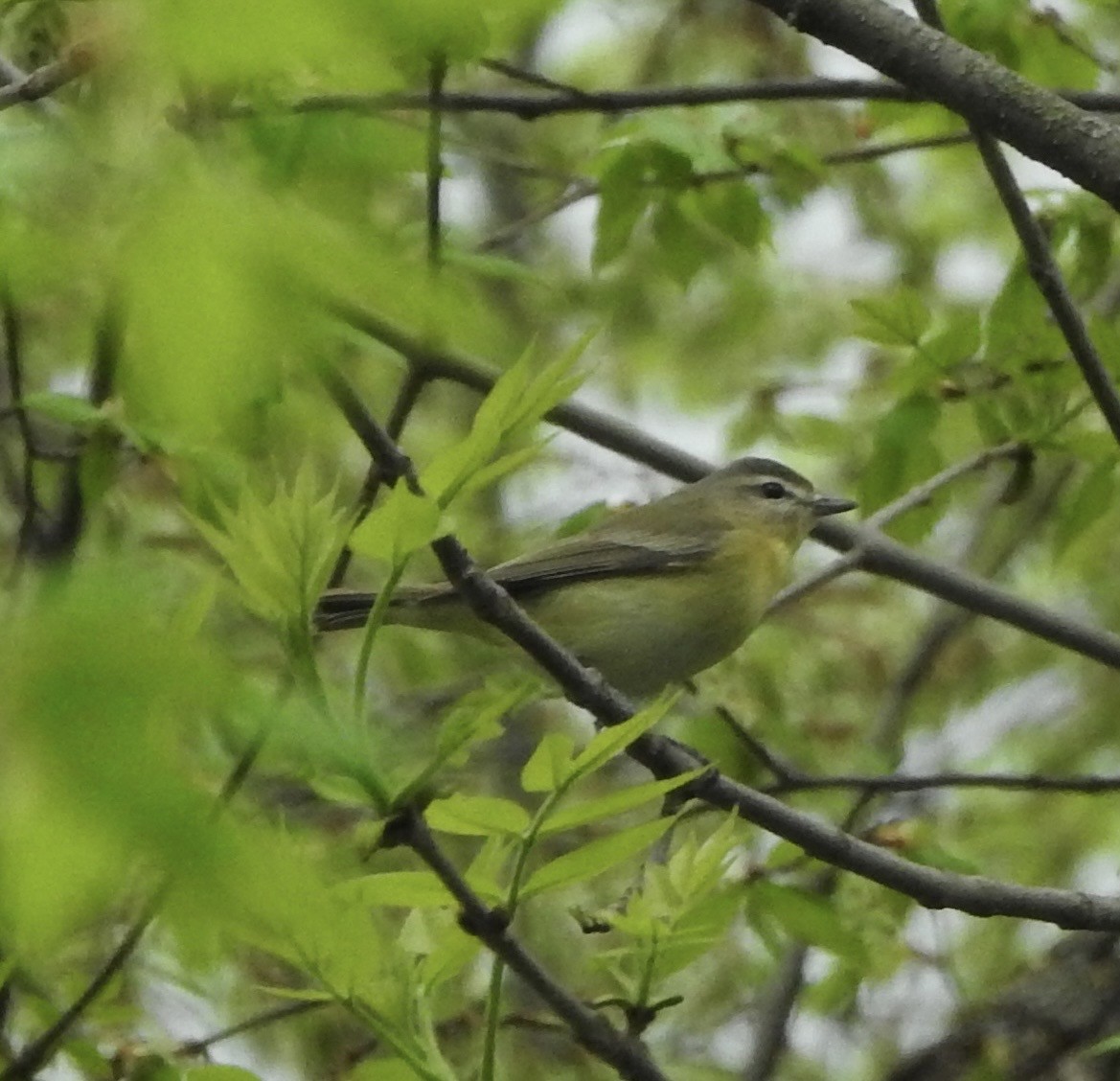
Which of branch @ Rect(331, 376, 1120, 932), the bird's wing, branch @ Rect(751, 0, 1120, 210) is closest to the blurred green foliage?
branch @ Rect(331, 376, 1120, 932)

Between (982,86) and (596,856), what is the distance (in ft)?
5.33

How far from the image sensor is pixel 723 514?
5637 mm

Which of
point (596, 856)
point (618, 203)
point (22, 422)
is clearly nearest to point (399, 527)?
point (596, 856)

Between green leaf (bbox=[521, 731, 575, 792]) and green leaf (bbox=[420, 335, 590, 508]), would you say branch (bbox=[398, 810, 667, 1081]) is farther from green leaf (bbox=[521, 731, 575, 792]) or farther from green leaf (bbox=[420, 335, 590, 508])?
green leaf (bbox=[420, 335, 590, 508])

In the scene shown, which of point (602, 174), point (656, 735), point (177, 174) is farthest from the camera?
point (602, 174)

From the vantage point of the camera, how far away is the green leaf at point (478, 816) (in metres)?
1.90

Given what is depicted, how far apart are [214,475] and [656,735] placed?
112 cm

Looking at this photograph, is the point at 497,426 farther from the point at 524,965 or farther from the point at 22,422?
the point at 22,422

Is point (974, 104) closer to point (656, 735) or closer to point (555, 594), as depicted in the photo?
point (656, 735)

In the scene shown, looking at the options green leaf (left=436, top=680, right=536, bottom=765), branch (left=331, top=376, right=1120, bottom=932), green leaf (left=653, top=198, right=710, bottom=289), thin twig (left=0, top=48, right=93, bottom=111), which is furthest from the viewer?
green leaf (left=653, top=198, right=710, bottom=289)

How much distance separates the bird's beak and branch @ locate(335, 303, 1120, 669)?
3.04 ft

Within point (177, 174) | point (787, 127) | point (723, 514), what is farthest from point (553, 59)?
point (177, 174)

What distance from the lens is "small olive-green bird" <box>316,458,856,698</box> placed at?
17.1 feet

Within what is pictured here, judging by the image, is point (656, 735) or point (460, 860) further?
point (460, 860)
